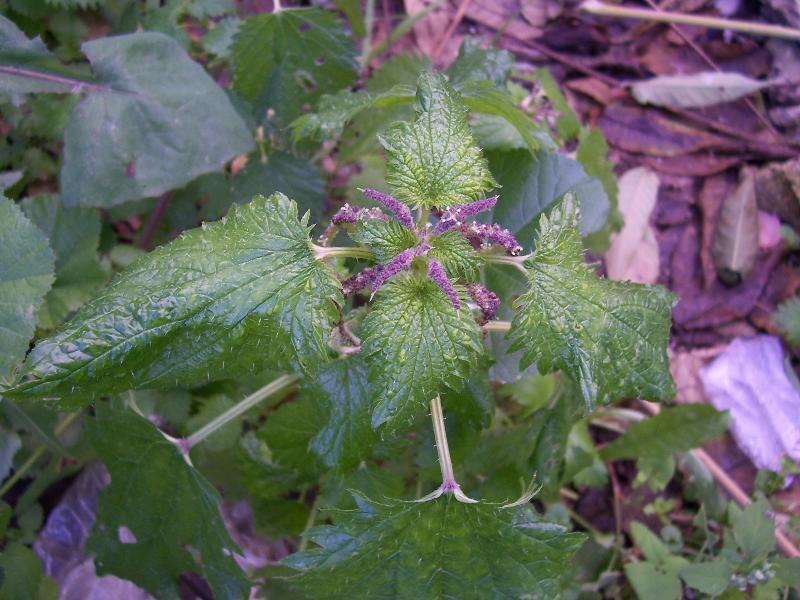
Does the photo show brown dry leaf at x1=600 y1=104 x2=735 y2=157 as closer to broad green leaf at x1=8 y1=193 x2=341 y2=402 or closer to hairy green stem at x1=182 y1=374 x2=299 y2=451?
hairy green stem at x1=182 y1=374 x2=299 y2=451

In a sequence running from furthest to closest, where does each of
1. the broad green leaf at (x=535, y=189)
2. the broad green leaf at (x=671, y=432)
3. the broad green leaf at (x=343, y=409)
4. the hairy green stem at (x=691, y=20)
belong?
the hairy green stem at (x=691, y=20)
the broad green leaf at (x=671, y=432)
the broad green leaf at (x=535, y=189)
the broad green leaf at (x=343, y=409)

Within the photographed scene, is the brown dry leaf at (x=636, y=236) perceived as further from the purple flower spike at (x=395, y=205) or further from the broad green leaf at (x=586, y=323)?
the purple flower spike at (x=395, y=205)

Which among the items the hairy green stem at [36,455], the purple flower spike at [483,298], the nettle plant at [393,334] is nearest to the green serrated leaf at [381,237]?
the nettle plant at [393,334]

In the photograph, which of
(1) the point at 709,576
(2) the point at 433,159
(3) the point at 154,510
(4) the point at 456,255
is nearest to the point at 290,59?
(2) the point at 433,159

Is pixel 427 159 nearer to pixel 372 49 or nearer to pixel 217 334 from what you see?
pixel 217 334

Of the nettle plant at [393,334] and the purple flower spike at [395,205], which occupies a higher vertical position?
the purple flower spike at [395,205]

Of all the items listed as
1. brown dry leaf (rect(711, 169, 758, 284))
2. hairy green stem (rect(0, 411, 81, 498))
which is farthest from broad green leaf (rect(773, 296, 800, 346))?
hairy green stem (rect(0, 411, 81, 498))

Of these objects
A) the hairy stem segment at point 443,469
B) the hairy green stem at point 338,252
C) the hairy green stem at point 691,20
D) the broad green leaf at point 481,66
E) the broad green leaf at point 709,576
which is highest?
the hairy green stem at point 691,20
